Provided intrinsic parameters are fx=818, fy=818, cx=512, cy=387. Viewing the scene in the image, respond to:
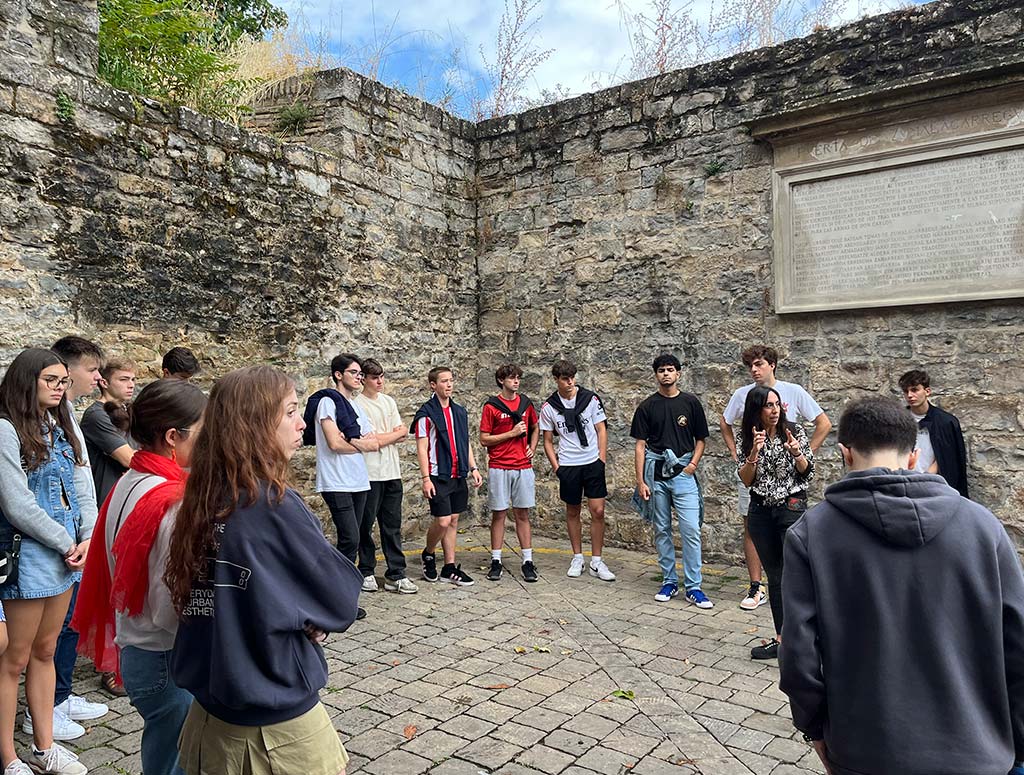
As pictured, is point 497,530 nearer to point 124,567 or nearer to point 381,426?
point 381,426

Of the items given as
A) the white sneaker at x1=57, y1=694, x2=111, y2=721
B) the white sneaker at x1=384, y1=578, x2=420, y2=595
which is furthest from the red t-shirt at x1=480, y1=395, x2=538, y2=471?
the white sneaker at x1=57, y1=694, x2=111, y2=721

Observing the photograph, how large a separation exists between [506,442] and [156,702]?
451 cm

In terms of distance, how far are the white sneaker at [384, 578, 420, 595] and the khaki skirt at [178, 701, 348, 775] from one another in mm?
4141

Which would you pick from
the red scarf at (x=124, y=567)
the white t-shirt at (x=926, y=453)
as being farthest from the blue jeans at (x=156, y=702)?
the white t-shirt at (x=926, y=453)

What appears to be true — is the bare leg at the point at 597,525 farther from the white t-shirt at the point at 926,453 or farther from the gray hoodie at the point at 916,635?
the gray hoodie at the point at 916,635

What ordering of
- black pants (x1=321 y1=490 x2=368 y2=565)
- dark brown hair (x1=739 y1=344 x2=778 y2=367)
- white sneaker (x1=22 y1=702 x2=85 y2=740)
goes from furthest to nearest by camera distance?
black pants (x1=321 y1=490 x2=368 y2=565) → dark brown hair (x1=739 y1=344 x2=778 y2=367) → white sneaker (x1=22 y1=702 x2=85 y2=740)

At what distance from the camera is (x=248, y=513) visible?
6.58 feet

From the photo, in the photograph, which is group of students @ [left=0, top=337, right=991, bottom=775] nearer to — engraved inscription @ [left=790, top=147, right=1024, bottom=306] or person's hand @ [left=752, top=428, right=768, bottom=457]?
person's hand @ [left=752, top=428, right=768, bottom=457]

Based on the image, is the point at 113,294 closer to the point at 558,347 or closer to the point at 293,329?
the point at 293,329

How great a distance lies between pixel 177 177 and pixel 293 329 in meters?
1.55

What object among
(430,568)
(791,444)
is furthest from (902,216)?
(430,568)

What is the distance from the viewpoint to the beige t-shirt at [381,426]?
20.9 ft

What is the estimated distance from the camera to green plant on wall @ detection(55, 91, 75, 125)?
5266mm

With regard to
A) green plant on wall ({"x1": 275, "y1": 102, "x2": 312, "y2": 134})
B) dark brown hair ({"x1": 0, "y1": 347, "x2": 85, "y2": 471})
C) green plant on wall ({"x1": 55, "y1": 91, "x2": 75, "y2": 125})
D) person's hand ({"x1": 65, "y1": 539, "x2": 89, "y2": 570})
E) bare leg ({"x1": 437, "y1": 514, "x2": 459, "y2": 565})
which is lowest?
bare leg ({"x1": 437, "y1": 514, "x2": 459, "y2": 565})
